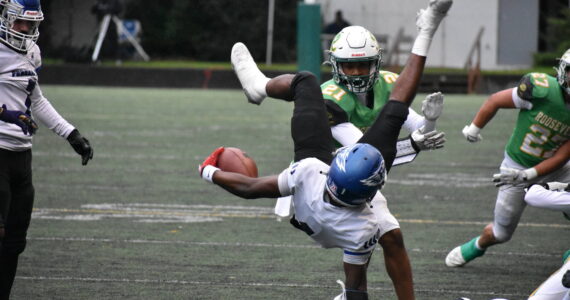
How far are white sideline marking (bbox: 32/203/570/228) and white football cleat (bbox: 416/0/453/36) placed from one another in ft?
12.9

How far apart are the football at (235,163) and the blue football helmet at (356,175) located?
1.61ft

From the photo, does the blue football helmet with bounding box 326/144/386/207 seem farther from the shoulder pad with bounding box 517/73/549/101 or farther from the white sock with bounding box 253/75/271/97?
the shoulder pad with bounding box 517/73/549/101

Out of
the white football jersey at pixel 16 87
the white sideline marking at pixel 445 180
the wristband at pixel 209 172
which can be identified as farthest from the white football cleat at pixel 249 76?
the white sideline marking at pixel 445 180

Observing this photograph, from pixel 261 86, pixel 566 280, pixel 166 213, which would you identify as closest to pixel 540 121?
pixel 261 86

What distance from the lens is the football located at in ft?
16.8

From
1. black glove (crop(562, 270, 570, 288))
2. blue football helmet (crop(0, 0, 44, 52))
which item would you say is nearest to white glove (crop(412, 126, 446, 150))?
black glove (crop(562, 270, 570, 288))

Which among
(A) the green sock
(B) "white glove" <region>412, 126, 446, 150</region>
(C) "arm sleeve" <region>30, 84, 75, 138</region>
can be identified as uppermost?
(B) "white glove" <region>412, 126, 446, 150</region>

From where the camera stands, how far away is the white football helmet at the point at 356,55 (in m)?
5.81

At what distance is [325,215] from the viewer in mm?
4938

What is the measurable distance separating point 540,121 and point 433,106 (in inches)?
70.9

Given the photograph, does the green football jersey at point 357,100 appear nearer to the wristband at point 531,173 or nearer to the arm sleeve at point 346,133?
the arm sleeve at point 346,133

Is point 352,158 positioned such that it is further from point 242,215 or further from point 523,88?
point 242,215

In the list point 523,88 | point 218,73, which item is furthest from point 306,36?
point 523,88

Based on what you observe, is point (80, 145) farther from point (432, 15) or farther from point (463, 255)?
point (463, 255)
